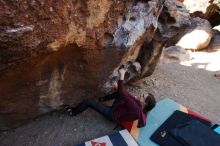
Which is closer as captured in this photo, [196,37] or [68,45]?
[68,45]

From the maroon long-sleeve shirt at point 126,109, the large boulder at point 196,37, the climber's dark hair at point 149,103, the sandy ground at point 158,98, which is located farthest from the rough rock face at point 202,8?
the maroon long-sleeve shirt at point 126,109

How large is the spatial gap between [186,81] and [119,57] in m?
2.66

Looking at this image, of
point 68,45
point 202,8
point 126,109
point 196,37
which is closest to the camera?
point 68,45

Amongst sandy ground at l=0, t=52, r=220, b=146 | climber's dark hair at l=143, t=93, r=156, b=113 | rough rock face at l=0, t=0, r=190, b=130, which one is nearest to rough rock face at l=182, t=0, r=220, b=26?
sandy ground at l=0, t=52, r=220, b=146

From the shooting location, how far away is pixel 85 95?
4410mm

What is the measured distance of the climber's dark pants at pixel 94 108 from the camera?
4.29m

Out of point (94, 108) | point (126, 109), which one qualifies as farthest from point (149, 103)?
point (94, 108)

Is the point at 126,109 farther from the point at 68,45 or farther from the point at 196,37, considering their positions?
the point at 196,37

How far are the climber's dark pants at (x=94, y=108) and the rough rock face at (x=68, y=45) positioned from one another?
0.43 feet

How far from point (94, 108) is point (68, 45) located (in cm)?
124

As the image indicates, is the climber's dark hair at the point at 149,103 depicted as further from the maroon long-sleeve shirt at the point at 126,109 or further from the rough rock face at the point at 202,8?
the rough rock face at the point at 202,8

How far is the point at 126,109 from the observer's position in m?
4.13

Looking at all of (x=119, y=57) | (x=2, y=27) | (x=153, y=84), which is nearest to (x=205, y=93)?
(x=153, y=84)

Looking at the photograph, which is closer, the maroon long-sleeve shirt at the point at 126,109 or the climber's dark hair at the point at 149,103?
the maroon long-sleeve shirt at the point at 126,109
